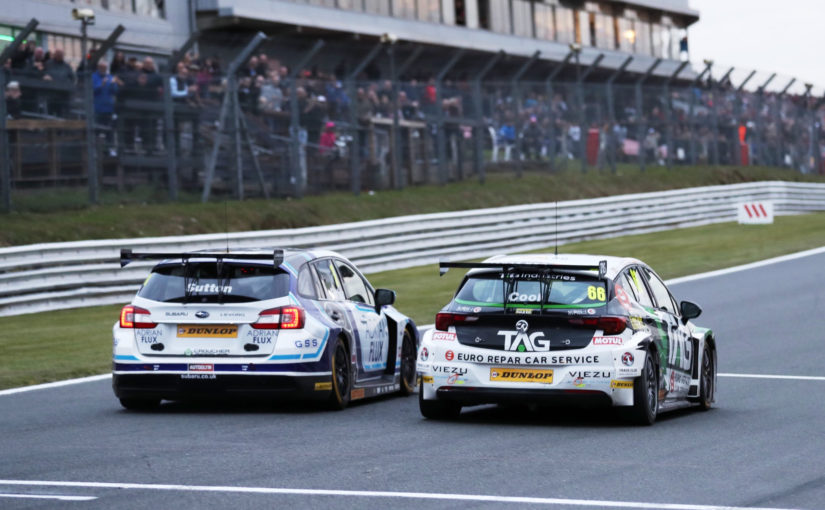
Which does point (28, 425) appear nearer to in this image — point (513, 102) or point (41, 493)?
point (41, 493)

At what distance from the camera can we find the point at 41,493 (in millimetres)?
7953

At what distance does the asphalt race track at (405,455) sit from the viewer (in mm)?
7809

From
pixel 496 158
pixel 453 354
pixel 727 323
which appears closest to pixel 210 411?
pixel 453 354

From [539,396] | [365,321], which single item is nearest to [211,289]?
[365,321]

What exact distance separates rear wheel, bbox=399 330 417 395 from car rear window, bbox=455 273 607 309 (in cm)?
267

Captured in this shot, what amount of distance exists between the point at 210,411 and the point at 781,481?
538 centimetres

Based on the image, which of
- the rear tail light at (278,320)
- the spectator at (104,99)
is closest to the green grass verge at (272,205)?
the spectator at (104,99)

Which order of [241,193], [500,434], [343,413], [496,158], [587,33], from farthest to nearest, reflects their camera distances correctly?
[587,33] < [496,158] < [241,193] < [343,413] < [500,434]

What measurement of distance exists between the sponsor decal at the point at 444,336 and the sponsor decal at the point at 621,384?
1.24 m

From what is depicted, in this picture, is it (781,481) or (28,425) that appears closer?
(781,481)

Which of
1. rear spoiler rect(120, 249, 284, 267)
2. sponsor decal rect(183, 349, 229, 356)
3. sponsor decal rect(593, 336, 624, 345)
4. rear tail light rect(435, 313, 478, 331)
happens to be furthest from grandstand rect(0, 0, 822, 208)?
sponsor decal rect(593, 336, 624, 345)

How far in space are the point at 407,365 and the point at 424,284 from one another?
39.8ft

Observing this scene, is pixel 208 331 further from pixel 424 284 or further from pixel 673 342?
pixel 424 284

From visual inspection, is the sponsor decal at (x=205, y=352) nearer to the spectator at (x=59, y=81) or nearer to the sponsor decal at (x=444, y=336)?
the sponsor decal at (x=444, y=336)
